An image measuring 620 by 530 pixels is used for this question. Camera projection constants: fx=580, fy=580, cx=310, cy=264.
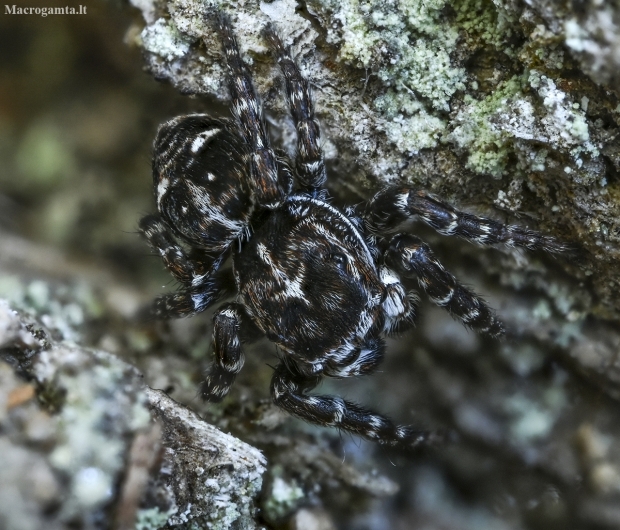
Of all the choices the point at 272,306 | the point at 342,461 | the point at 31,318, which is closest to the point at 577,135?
the point at 272,306

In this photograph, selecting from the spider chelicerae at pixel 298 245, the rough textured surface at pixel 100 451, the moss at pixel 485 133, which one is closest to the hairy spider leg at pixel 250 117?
→ the spider chelicerae at pixel 298 245

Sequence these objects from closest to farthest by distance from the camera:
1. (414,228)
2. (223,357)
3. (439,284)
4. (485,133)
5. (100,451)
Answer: (100,451) → (485,133) → (439,284) → (223,357) → (414,228)

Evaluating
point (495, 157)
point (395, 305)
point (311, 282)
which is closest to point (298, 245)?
point (311, 282)

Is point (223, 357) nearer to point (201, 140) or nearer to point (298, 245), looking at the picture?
point (298, 245)

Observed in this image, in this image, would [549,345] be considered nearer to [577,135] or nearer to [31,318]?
[577,135]

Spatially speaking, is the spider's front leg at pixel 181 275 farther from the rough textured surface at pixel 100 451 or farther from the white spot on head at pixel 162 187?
the rough textured surface at pixel 100 451
